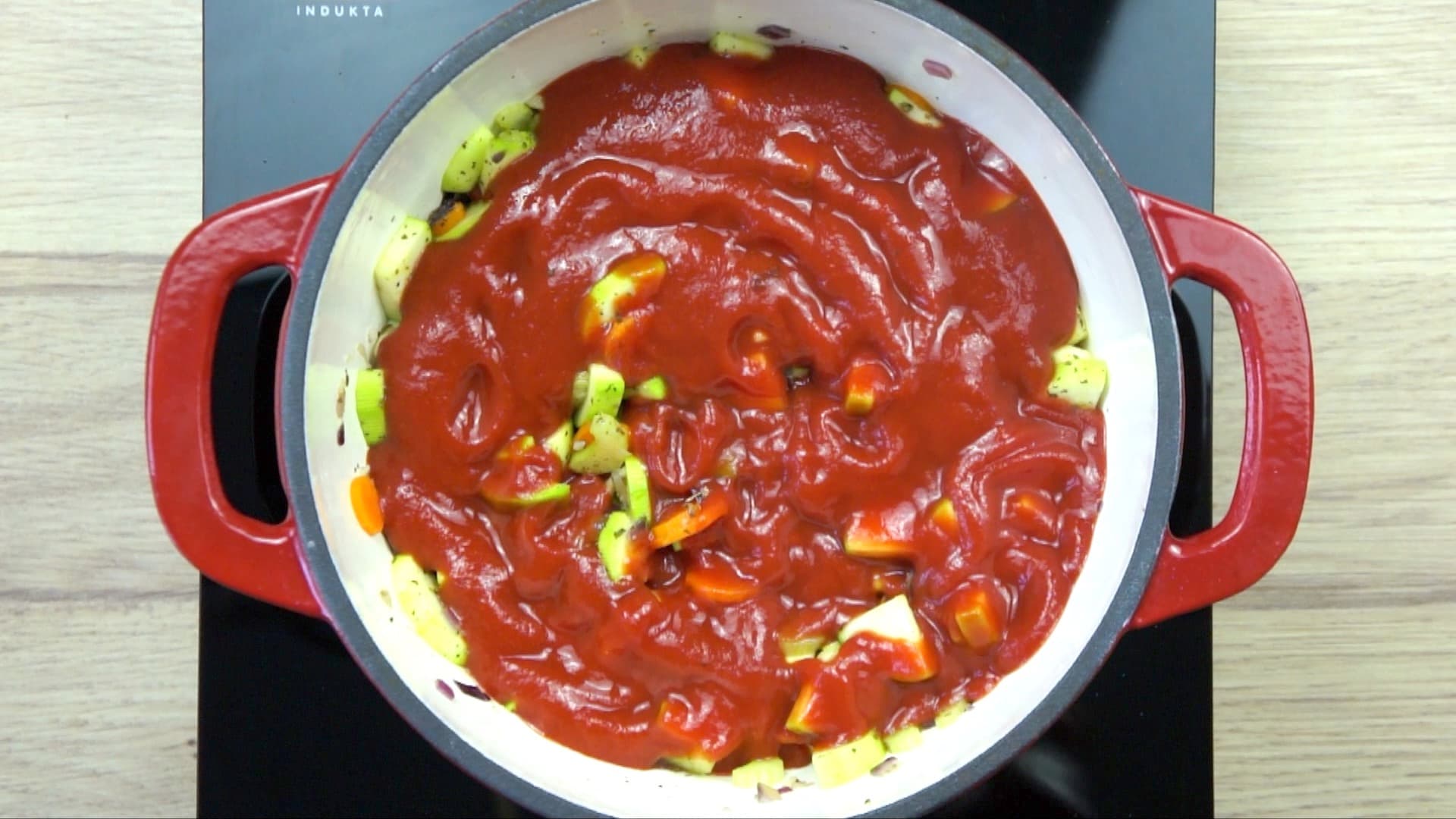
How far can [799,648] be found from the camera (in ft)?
3.87

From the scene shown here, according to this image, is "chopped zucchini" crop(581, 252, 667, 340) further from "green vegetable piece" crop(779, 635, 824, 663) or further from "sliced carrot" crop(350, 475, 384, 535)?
"green vegetable piece" crop(779, 635, 824, 663)

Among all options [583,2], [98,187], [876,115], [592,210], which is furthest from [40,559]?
[876,115]

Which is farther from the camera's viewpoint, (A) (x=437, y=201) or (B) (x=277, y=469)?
(B) (x=277, y=469)

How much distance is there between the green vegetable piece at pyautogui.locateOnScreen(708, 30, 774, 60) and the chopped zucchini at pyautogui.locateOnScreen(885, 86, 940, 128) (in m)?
0.14

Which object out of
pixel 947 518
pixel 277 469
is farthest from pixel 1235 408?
pixel 277 469

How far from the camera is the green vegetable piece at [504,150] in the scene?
3.74ft

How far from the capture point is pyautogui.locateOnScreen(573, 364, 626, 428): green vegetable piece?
1.12 metres

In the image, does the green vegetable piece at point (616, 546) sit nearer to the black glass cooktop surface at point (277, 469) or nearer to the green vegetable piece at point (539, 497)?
the green vegetable piece at point (539, 497)

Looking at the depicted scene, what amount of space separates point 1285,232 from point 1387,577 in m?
0.47

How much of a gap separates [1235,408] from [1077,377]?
0.32m

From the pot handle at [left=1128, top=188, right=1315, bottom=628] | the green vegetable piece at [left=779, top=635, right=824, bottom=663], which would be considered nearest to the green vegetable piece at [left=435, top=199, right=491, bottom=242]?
the green vegetable piece at [left=779, top=635, right=824, bottom=663]

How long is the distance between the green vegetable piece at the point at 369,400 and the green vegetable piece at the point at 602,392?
205 millimetres

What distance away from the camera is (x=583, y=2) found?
1.01m

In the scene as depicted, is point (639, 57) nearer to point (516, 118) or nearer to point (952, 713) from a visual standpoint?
point (516, 118)
